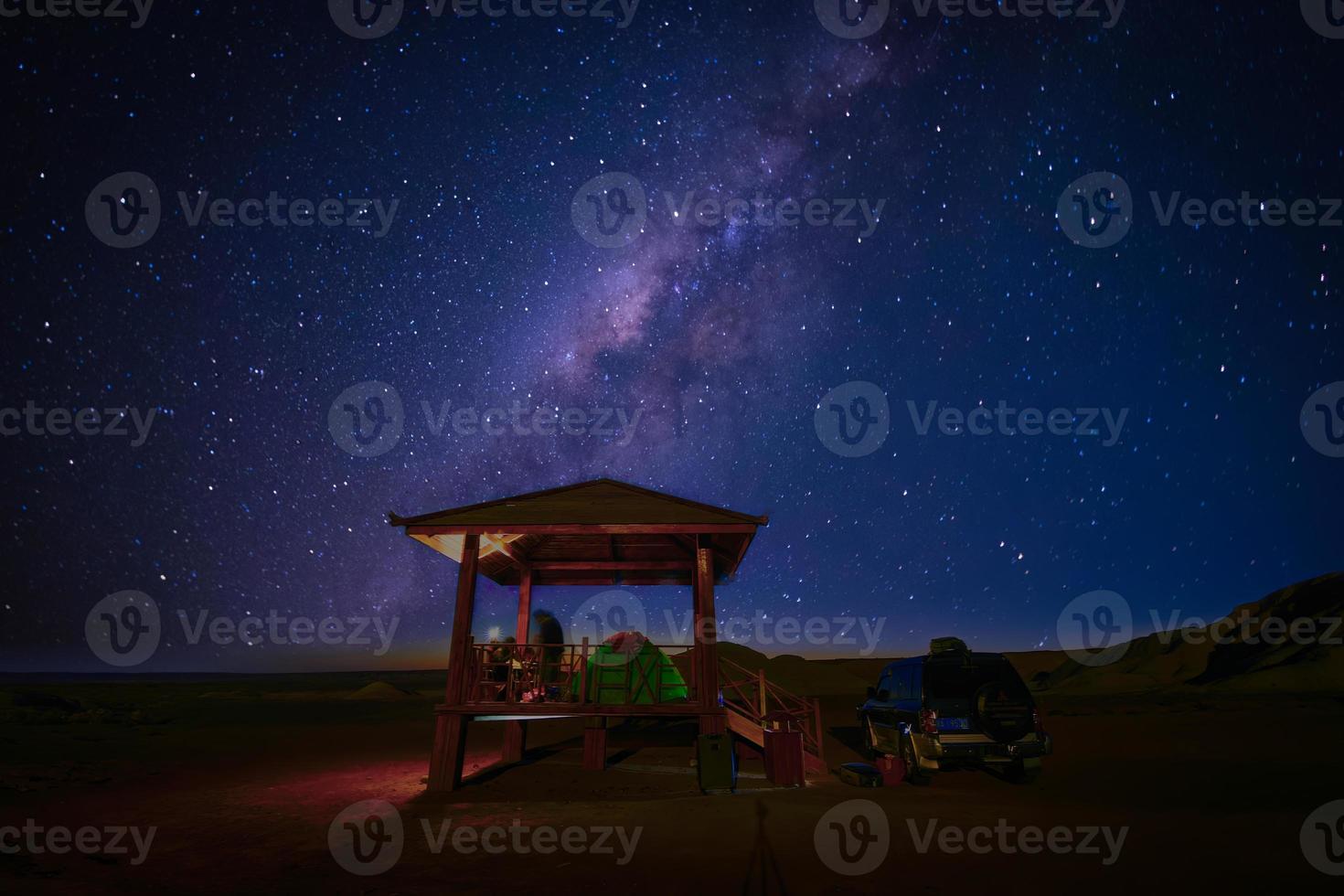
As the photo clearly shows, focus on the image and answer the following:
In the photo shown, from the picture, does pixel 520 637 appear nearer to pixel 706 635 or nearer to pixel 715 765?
pixel 706 635

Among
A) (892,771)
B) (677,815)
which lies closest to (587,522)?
(677,815)

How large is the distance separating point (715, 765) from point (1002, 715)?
5.01 metres

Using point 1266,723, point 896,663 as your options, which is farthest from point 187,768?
point 1266,723

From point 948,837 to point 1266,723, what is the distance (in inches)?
665

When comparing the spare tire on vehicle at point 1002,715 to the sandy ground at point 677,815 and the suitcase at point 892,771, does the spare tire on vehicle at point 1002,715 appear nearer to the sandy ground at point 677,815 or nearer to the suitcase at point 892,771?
the sandy ground at point 677,815

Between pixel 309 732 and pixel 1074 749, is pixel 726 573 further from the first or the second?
pixel 309 732

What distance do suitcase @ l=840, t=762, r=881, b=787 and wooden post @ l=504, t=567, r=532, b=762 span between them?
751cm

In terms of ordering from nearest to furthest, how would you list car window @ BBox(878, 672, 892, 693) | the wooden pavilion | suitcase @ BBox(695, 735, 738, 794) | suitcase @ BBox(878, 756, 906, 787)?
suitcase @ BBox(695, 735, 738, 794)
suitcase @ BBox(878, 756, 906, 787)
the wooden pavilion
car window @ BBox(878, 672, 892, 693)

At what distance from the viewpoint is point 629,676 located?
12.9 meters

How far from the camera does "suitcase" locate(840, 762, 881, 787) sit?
11555mm

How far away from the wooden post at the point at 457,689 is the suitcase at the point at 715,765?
4.47 m

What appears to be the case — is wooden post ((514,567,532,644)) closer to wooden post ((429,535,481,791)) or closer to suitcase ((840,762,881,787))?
wooden post ((429,535,481,791))

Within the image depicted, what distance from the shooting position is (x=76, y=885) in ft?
22.3

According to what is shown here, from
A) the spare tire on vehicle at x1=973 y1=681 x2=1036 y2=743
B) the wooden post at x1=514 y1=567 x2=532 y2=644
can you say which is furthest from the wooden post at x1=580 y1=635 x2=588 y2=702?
the spare tire on vehicle at x1=973 y1=681 x2=1036 y2=743
